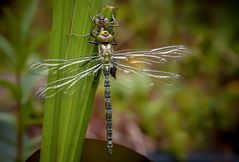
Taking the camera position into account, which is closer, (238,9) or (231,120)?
(231,120)

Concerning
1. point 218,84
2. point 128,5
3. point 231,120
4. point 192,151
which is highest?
point 128,5

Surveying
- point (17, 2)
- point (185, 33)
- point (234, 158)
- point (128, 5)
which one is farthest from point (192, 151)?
point (17, 2)

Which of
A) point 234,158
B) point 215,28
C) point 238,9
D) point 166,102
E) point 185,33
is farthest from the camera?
point 185,33

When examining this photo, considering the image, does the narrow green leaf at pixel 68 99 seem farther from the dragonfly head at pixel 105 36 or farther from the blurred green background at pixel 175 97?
the blurred green background at pixel 175 97

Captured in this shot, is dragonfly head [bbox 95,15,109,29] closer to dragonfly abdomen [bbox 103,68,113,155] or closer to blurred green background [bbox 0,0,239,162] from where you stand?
dragonfly abdomen [bbox 103,68,113,155]

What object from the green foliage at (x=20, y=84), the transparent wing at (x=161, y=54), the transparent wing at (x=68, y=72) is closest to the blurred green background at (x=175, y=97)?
the green foliage at (x=20, y=84)

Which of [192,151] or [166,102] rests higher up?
[166,102]

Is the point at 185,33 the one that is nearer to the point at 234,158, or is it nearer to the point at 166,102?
the point at 166,102

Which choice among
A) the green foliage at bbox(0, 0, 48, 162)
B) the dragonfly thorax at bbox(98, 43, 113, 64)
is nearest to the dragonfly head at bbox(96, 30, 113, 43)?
the dragonfly thorax at bbox(98, 43, 113, 64)
